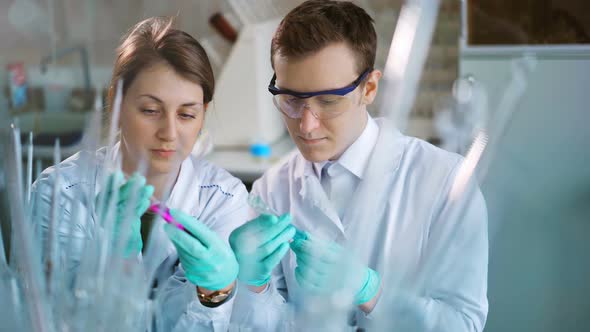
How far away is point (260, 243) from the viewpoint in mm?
886

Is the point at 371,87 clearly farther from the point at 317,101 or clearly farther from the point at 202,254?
the point at 202,254

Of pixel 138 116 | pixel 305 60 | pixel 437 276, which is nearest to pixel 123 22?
pixel 138 116

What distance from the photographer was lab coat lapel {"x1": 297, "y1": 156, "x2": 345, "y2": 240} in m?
0.90

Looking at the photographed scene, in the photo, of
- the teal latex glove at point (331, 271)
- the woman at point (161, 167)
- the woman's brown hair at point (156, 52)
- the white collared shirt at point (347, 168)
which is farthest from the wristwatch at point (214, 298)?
the woman's brown hair at point (156, 52)

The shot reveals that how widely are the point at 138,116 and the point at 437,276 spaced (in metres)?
0.50

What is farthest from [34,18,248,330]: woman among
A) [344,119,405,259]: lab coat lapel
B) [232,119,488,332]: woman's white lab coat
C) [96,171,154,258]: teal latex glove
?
[344,119,405,259]: lab coat lapel

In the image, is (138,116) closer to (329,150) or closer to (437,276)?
(329,150)

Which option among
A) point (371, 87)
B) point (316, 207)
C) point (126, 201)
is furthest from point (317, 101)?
point (126, 201)

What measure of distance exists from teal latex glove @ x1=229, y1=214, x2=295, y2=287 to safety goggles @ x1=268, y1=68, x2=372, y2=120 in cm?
18

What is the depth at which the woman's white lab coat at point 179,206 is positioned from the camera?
2.63ft

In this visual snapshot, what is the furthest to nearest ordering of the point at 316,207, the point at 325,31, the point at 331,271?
1. the point at 316,207
2. the point at 325,31
3. the point at 331,271

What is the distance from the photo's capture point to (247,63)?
2115mm

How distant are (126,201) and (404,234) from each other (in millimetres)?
400

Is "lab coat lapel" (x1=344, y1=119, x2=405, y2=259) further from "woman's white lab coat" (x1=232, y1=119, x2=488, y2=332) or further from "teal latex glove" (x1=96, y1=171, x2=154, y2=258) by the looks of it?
"teal latex glove" (x1=96, y1=171, x2=154, y2=258)
